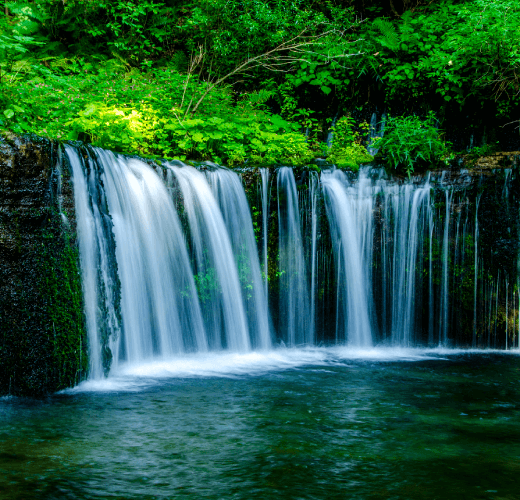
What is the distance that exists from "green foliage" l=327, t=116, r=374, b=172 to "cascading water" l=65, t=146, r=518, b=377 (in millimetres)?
638

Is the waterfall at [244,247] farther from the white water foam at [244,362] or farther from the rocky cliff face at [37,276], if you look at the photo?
the rocky cliff face at [37,276]

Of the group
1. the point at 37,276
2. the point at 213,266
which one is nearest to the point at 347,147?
the point at 213,266

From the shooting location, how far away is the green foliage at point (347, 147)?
9.01 metres

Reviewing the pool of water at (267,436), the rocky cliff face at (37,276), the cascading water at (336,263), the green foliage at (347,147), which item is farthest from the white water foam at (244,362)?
the green foliage at (347,147)

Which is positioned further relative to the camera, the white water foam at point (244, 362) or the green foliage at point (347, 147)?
the green foliage at point (347, 147)

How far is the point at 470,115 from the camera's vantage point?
1055 centimetres

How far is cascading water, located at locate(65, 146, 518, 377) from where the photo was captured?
7.23m

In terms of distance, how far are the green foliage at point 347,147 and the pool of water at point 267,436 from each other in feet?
13.7

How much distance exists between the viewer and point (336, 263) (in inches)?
321

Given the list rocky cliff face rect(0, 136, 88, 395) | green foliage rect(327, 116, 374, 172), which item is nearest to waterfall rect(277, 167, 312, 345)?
green foliage rect(327, 116, 374, 172)

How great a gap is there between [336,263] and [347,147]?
2.82m

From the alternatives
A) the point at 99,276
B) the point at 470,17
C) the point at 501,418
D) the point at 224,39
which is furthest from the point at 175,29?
the point at 501,418

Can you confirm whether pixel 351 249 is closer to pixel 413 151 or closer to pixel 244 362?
pixel 413 151

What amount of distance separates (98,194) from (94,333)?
1.55m
